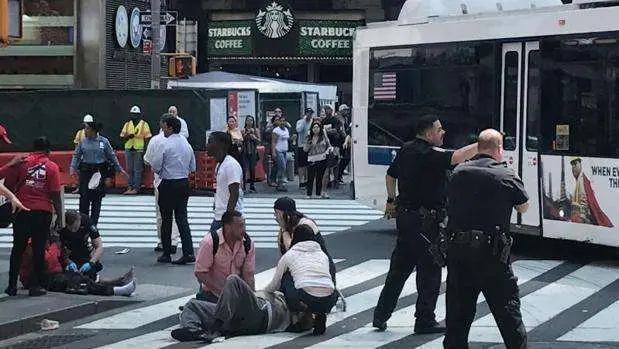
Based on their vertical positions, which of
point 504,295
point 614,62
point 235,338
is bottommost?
point 235,338

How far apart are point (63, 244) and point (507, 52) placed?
238 inches

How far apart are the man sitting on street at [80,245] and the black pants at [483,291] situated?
17.7 feet

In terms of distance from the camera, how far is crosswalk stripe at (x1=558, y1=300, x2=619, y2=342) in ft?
32.3

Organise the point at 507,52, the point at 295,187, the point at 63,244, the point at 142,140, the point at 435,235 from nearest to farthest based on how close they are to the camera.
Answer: the point at 435,235 < the point at 63,244 < the point at 507,52 < the point at 142,140 < the point at 295,187

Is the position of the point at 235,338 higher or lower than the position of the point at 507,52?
lower

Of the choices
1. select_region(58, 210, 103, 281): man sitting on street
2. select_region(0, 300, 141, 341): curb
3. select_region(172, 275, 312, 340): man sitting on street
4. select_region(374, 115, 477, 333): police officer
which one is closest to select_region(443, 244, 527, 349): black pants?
select_region(374, 115, 477, 333): police officer

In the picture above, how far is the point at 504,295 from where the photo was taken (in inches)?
316

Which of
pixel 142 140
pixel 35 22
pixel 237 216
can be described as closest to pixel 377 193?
pixel 237 216

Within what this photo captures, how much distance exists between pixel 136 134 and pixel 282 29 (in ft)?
68.7

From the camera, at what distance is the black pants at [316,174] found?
22833 mm

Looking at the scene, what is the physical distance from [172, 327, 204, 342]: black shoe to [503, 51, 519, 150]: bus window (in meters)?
5.76

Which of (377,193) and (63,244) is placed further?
(377,193)

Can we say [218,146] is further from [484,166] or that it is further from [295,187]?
[295,187]

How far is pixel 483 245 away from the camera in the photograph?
8.05 m
